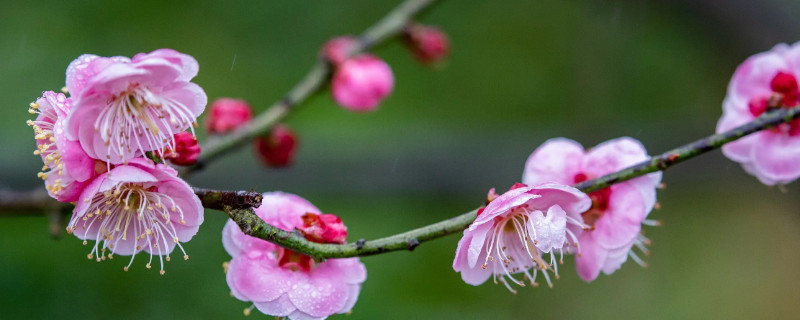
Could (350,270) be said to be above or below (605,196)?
below

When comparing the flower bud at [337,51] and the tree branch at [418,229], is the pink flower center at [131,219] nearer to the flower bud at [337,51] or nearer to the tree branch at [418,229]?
the tree branch at [418,229]

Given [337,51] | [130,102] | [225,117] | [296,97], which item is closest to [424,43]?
[337,51]

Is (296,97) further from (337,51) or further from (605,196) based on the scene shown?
(605,196)

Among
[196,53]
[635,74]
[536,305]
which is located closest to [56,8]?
[196,53]

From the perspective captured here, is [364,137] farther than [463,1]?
No

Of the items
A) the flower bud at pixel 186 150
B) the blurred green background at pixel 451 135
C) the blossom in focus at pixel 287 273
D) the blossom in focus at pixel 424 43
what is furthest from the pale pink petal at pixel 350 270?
the blurred green background at pixel 451 135

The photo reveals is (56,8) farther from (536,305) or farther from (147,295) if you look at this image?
(536,305)
